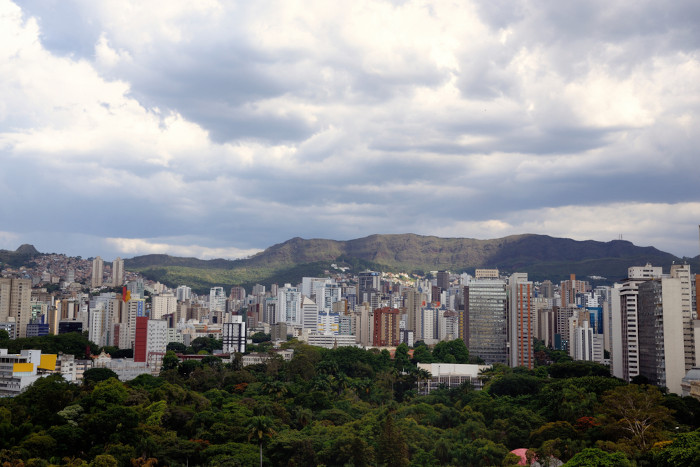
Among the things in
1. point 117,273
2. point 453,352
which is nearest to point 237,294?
point 117,273

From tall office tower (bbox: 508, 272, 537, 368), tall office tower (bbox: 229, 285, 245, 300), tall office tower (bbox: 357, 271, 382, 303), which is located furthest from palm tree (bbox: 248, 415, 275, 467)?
tall office tower (bbox: 229, 285, 245, 300)

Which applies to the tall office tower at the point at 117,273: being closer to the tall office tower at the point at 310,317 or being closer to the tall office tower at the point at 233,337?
the tall office tower at the point at 310,317

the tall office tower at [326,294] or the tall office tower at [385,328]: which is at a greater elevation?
the tall office tower at [326,294]

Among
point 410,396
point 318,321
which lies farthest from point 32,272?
point 410,396

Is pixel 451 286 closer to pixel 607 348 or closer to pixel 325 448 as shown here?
pixel 607 348

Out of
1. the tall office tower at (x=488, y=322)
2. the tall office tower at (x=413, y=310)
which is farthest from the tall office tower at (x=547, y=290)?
the tall office tower at (x=488, y=322)
